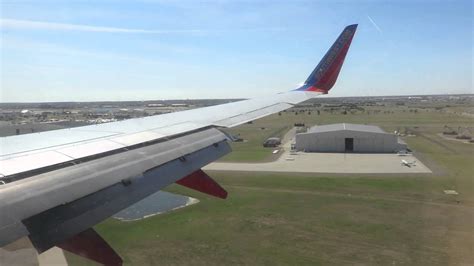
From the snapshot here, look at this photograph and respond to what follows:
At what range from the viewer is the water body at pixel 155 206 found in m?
18.5

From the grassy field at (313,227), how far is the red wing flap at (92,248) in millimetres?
10631

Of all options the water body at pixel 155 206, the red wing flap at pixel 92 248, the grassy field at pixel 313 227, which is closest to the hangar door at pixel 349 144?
the grassy field at pixel 313 227

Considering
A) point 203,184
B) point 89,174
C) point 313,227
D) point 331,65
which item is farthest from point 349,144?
point 89,174

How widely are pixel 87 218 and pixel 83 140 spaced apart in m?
1.90

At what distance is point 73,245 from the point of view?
2.78 m

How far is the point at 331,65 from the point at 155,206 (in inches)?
573

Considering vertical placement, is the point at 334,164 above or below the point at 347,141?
below

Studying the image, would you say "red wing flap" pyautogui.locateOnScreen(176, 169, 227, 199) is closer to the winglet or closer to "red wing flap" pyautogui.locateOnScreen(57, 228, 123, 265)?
"red wing flap" pyautogui.locateOnScreen(57, 228, 123, 265)

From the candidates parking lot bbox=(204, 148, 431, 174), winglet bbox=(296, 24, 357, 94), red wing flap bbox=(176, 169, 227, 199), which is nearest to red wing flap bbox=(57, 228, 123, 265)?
red wing flap bbox=(176, 169, 227, 199)

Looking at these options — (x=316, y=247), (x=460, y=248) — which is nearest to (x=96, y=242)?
(x=316, y=247)

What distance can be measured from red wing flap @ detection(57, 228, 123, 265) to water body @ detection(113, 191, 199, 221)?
1551 cm

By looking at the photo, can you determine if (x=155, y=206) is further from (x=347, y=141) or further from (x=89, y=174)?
(x=347, y=141)

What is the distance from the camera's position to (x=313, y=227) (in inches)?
647

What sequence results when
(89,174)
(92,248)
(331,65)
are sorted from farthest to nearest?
(331,65) → (89,174) → (92,248)
